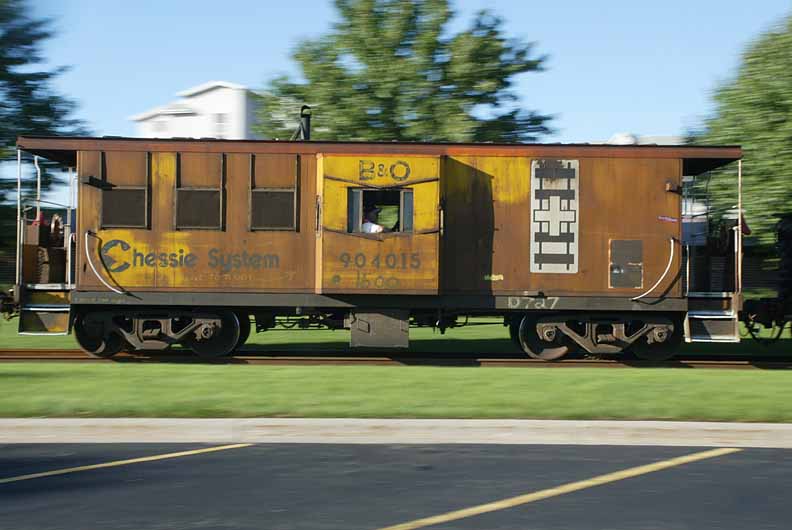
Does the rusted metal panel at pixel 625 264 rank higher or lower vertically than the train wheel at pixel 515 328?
higher

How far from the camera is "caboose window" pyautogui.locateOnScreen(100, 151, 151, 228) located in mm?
14898

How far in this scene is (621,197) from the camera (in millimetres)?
14938

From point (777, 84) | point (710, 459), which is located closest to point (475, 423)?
point (710, 459)

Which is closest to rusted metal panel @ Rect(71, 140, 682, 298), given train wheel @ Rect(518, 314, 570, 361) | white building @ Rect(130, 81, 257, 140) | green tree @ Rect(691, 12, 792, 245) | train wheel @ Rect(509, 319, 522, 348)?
train wheel @ Rect(518, 314, 570, 361)

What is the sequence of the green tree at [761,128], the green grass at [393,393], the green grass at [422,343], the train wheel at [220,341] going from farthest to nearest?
the green tree at [761,128] < the green grass at [422,343] < the train wheel at [220,341] < the green grass at [393,393]

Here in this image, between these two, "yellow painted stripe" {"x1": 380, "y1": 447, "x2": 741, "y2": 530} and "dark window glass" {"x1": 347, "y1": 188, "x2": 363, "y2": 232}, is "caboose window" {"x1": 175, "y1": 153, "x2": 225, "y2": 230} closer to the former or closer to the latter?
"dark window glass" {"x1": 347, "y1": 188, "x2": 363, "y2": 232}

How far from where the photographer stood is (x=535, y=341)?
1554cm

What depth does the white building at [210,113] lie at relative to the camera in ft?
184

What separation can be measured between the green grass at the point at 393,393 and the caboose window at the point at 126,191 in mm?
3328

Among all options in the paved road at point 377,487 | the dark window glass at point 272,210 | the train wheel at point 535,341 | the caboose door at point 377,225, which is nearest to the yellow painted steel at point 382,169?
the caboose door at point 377,225

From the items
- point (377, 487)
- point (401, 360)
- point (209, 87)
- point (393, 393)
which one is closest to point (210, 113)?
point (209, 87)

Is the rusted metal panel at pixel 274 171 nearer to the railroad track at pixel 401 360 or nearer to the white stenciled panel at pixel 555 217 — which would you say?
the railroad track at pixel 401 360

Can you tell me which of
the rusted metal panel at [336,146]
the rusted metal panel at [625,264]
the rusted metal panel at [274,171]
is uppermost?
the rusted metal panel at [336,146]

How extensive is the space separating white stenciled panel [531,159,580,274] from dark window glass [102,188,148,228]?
649 centimetres
